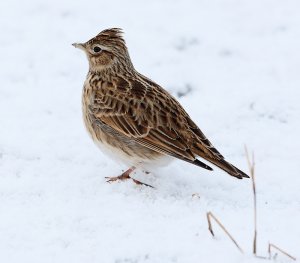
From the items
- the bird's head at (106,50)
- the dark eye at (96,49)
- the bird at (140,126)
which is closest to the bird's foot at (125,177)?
the bird at (140,126)

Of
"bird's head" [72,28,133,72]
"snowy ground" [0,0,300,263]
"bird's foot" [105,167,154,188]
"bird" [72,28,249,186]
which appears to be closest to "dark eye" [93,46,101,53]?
"bird's head" [72,28,133,72]

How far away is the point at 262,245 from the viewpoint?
5590 mm

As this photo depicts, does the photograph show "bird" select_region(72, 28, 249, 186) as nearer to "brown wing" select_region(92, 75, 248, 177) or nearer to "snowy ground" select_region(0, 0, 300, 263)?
"brown wing" select_region(92, 75, 248, 177)

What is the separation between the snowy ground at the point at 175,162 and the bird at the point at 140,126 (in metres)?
0.34

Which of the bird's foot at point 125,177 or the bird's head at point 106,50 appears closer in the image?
the bird's foot at point 125,177

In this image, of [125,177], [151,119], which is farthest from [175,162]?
[151,119]

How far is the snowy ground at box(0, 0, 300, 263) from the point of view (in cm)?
571

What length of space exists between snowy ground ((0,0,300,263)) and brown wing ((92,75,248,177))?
45cm

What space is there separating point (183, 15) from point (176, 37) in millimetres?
681

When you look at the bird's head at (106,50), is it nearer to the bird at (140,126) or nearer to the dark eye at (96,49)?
the dark eye at (96,49)

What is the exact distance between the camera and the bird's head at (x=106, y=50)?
7.54 m

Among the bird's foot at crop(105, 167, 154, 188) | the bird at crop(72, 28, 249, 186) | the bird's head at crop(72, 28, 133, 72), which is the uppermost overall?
the bird's head at crop(72, 28, 133, 72)

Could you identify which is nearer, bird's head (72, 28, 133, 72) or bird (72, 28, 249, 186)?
bird (72, 28, 249, 186)

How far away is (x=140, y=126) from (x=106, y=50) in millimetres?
1208
